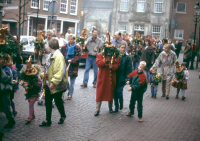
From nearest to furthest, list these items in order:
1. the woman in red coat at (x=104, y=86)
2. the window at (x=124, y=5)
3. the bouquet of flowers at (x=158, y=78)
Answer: the woman in red coat at (x=104, y=86), the bouquet of flowers at (x=158, y=78), the window at (x=124, y=5)

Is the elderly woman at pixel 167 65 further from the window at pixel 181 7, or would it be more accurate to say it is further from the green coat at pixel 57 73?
the window at pixel 181 7

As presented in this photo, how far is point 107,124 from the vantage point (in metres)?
6.21

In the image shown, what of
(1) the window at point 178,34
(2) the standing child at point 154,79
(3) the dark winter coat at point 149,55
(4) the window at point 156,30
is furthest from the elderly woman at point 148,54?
(1) the window at point 178,34

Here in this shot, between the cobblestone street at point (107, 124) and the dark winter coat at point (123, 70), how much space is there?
880mm

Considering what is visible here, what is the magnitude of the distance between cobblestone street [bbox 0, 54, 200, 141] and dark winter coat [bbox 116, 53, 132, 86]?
88cm

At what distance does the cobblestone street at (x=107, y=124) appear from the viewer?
530cm

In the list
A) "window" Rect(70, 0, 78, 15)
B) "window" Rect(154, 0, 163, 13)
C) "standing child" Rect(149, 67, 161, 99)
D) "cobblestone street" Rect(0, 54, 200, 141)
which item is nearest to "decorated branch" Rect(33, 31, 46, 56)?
"cobblestone street" Rect(0, 54, 200, 141)

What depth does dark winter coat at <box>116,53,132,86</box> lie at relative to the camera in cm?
712

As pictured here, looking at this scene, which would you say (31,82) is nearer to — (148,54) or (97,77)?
(97,77)

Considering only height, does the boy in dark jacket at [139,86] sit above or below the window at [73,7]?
below

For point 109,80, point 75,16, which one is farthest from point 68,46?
point 75,16

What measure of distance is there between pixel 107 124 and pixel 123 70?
5.41ft

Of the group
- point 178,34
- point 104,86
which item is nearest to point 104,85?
point 104,86

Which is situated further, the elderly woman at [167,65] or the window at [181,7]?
the window at [181,7]
